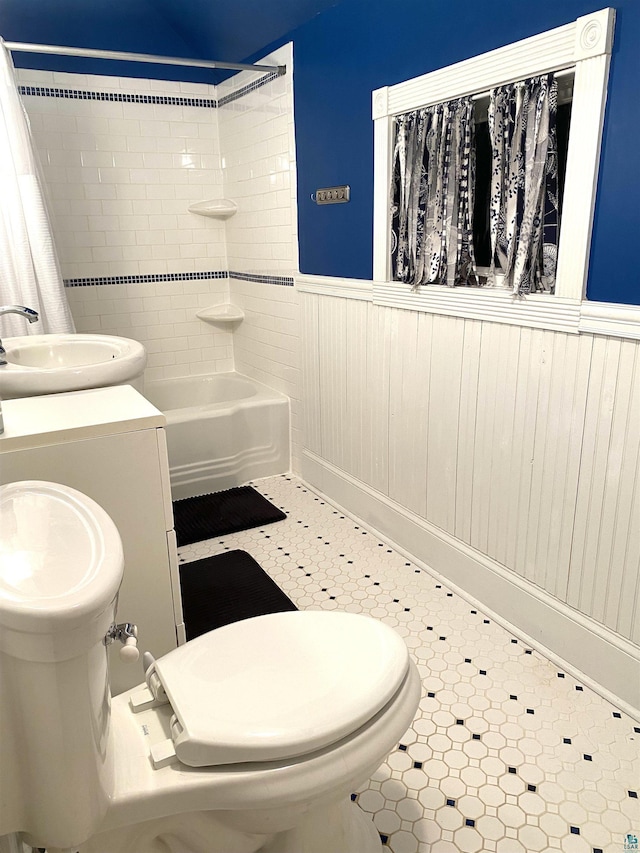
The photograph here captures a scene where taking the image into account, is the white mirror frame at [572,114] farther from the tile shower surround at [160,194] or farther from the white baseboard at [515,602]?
the tile shower surround at [160,194]

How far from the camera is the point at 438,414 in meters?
2.38

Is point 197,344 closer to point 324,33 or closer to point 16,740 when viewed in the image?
point 324,33

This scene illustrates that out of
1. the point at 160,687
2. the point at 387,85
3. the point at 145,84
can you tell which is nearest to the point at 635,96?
the point at 387,85

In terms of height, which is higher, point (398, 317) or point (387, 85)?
point (387, 85)

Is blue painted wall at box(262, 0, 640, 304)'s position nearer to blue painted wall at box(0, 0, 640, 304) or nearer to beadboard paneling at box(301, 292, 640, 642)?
blue painted wall at box(0, 0, 640, 304)

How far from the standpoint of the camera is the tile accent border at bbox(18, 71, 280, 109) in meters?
3.24

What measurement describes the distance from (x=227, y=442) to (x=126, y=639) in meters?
2.35

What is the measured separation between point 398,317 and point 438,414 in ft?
1.40

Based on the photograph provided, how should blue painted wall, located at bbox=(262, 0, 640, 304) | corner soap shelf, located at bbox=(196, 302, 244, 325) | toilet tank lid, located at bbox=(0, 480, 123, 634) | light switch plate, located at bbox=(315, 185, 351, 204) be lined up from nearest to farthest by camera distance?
toilet tank lid, located at bbox=(0, 480, 123, 634) < blue painted wall, located at bbox=(262, 0, 640, 304) < light switch plate, located at bbox=(315, 185, 351, 204) < corner soap shelf, located at bbox=(196, 302, 244, 325)

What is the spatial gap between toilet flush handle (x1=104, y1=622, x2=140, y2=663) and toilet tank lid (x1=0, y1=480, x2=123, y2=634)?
0.10m

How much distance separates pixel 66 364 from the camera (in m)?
2.27

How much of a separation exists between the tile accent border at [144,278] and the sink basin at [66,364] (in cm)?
146

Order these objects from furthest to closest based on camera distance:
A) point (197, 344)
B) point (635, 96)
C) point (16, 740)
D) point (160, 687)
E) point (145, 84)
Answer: point (197, 344) → point (145, 84) → point (635, 96) → point (160, 687) → point (16, 740)

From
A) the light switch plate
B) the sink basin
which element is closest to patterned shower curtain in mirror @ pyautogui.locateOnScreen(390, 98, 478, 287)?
the light switch plate
